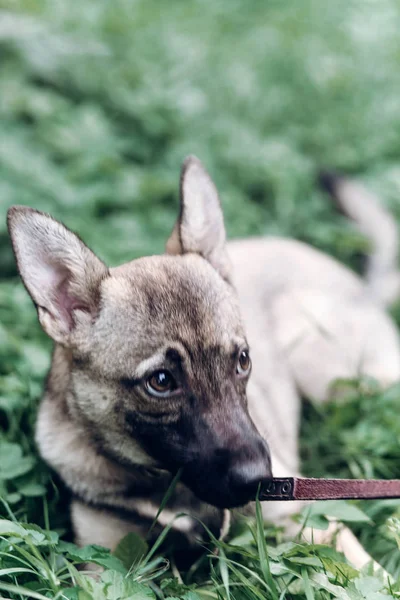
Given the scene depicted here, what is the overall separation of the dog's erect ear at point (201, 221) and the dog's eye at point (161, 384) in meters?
0.71

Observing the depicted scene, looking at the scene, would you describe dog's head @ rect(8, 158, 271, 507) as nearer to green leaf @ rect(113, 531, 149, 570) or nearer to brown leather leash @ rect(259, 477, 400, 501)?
brown leather leash @ rect(259, 477, 400, 501)

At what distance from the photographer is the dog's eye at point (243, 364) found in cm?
257

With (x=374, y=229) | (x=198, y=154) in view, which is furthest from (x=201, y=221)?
(x=198, y=154)

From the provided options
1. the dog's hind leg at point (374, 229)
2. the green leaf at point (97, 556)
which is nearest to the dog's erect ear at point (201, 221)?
the green leaf at point (97, 556)

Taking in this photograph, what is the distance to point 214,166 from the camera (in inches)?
226

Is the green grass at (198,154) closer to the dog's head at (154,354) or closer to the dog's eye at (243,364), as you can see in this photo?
the dog's head at (154,354)

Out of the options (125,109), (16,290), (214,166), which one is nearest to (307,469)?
(16,290)

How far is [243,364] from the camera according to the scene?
2617 millimetres

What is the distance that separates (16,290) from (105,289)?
61.0 inches

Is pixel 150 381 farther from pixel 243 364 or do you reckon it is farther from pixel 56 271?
pixel 56 271

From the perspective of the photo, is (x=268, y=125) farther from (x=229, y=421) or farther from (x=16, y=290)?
(x=229, y=421)

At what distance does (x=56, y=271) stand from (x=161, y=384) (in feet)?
2.17

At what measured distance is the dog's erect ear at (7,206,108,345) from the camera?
8.41 ft

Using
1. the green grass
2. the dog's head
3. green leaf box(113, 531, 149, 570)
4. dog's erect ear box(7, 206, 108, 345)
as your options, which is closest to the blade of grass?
the green grass
